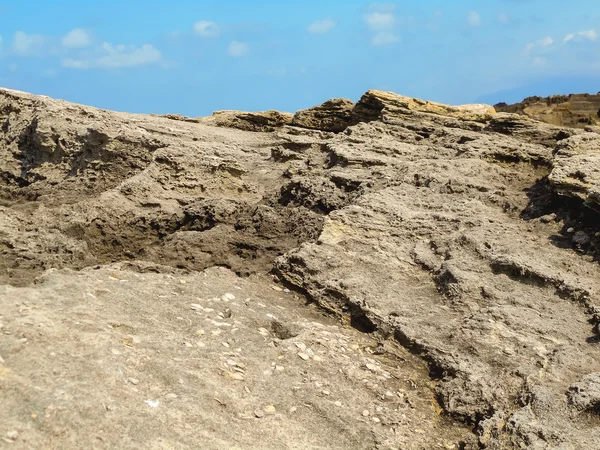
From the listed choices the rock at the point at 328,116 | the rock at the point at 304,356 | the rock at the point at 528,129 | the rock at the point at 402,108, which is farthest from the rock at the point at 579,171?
the rock at the point at 328,116

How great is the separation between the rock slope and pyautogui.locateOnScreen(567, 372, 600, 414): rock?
2cm

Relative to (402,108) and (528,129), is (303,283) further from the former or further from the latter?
(402,108)

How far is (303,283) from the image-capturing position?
24.3 feet

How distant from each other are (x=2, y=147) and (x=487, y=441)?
9567mm

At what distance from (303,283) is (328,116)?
641cm

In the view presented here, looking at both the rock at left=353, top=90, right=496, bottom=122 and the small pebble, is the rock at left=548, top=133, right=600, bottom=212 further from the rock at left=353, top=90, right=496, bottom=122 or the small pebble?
the small pebble

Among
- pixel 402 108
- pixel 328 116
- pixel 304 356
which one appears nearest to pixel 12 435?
pixel 304 356

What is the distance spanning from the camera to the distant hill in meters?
13.6

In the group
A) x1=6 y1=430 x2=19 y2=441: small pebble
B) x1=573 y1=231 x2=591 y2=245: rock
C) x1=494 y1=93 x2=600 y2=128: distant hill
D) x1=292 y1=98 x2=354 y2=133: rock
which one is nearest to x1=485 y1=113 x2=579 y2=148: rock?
x1=494 y1=93 x2=600 y2=128: distant hill

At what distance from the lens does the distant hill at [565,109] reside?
1361 cm

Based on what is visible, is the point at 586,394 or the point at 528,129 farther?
the point at 528,129

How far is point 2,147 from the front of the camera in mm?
11430

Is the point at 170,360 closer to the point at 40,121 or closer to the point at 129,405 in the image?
the point at 129,405

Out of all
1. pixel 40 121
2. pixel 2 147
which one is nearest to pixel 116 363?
pixel 40 121
